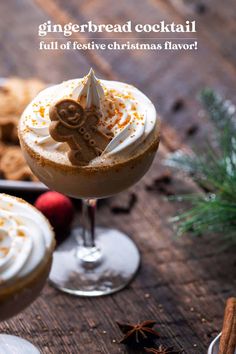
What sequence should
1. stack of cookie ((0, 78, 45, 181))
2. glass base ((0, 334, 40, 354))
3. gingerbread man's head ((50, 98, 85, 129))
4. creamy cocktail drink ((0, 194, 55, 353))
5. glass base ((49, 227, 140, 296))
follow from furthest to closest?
stack of cookie ((0, 78, 45, 181))
glass base ((49, 227, 140, 296))
glass base ((0, 334, 40, 354))
gingerbread man's head ((50, 98, 85, 129))
creamy cocktail drink ((0, 194, 55, 353))

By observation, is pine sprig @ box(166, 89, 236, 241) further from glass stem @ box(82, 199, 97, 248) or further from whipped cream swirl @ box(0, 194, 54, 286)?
whipped cream swirl @ box(0, 194, 54, 286)

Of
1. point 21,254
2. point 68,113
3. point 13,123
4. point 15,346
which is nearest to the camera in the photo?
point 21,254

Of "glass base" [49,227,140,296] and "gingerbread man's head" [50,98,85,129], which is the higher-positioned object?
"gingerbread man's head" [50,98,85,129]

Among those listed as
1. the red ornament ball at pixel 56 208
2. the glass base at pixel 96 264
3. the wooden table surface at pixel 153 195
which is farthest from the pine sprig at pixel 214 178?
the red ornament ball at pixel 56 208

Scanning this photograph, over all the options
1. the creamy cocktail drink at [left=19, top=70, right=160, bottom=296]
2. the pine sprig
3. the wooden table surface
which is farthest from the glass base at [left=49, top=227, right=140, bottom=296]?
the creamy cocktail drink at [left=19, top=70, right=160, bottom=296]

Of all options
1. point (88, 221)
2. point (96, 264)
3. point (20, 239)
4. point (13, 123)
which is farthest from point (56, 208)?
point (20, 239)

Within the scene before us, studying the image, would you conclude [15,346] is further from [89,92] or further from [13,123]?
[13,123]

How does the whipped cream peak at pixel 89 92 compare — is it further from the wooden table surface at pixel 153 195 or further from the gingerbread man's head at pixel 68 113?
the wooden table surface at pixel 153 195
